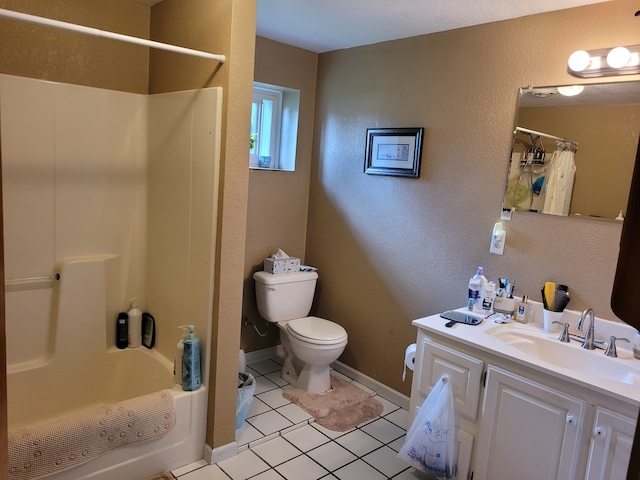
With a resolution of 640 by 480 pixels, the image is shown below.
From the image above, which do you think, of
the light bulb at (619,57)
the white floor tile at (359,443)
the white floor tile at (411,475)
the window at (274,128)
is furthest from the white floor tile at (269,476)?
the light bulb at (619,57)

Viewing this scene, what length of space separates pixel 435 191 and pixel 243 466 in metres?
1.79

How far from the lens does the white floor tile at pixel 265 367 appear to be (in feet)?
11.1

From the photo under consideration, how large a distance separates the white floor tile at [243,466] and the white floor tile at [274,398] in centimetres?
51

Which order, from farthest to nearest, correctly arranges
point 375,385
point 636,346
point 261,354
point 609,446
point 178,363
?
point 261,354
point 375,385
point 178,363
point 636,346
point 609,446

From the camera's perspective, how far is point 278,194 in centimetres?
340

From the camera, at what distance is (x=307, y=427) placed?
2717 mm

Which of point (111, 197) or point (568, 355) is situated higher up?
point (111, 197)

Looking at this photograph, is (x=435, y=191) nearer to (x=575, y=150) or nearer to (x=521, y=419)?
(x=575, y=150)

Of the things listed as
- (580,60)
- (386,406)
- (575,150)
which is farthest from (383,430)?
(580,60)

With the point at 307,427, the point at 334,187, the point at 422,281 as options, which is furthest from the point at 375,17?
the point at 307,427

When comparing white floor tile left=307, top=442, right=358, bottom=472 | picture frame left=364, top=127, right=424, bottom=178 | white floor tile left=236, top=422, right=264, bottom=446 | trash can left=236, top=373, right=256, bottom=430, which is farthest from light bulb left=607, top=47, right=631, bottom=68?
white floor tile left=236, top=422, right=264, bottom=446

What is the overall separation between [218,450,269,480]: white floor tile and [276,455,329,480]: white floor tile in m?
0.09

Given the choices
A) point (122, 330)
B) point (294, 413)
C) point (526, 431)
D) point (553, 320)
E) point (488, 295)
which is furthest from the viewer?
point (294, 413)

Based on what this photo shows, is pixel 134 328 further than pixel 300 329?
No
